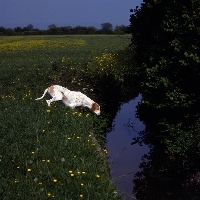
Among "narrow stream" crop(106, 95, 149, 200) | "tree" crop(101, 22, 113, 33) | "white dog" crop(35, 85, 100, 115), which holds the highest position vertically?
"white dog" crop(35, 85, 100, 115)

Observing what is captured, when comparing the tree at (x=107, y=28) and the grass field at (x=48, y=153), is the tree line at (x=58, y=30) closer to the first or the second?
the tree at (x=107, y=28)

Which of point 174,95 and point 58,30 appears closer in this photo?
point 174,95

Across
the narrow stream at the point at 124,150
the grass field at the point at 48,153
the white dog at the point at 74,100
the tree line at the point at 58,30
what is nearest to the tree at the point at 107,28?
the tree line at the point at 58,30

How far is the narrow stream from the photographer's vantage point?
9549mm

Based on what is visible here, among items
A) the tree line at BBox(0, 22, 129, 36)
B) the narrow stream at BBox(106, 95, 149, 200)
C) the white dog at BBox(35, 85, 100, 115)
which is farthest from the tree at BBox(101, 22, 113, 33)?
the white dog at BBox(35, 85, 100, 115)

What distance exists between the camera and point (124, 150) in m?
12.0

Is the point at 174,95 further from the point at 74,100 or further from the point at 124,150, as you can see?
the point at 74,100

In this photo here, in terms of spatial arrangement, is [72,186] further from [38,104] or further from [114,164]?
[38,104]

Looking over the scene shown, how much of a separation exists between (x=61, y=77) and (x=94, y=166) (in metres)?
9.52

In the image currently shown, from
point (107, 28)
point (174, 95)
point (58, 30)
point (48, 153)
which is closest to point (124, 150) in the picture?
point (174, 95)

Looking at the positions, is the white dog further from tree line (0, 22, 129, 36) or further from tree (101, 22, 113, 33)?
tree (101, 22, 113, 33)

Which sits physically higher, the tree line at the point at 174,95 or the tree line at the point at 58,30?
the tree line at the point at 174,95

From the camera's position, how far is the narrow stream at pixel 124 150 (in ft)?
31.3

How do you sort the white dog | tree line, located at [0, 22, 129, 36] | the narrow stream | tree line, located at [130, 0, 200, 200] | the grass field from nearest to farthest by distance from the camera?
the grass field → the narrow stream → tree line, located at [130, 0, 200, 200] → the white dog → tree line, located at [0, 22, 129, 36]
